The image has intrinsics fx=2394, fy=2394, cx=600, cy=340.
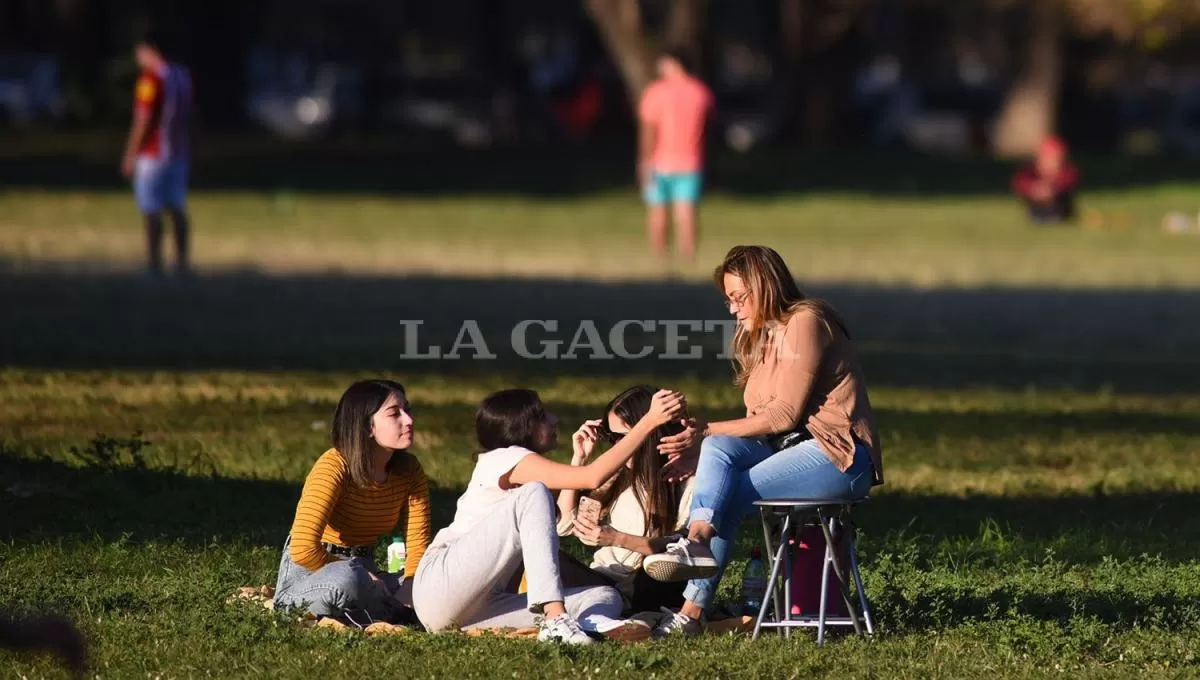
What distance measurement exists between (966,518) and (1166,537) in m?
0.98

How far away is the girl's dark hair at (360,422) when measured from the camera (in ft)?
27.5

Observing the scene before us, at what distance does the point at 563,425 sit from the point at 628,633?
555 centimetres

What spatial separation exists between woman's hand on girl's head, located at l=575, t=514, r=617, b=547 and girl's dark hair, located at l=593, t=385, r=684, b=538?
12.8 inches

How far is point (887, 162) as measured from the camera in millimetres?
44812

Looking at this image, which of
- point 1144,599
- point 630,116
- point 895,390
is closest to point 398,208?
point 630,116

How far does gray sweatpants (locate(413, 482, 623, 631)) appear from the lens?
791cm

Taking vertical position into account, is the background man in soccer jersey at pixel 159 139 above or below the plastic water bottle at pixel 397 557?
above

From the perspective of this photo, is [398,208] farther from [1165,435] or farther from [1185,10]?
[1165,435]

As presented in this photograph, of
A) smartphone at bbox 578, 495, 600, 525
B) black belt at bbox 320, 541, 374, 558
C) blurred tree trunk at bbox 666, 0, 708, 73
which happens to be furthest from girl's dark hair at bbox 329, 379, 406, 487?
blurred tree trunk at bbox 666, 0, 708, 73

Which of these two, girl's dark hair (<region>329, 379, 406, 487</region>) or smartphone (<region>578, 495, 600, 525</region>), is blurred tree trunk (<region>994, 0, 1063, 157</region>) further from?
girl's dark hair (<region>329, 379, 406, 487</region>)

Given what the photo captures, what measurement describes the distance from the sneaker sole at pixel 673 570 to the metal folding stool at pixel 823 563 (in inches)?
13.6

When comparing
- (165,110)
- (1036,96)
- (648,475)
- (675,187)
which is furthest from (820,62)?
(648,475)

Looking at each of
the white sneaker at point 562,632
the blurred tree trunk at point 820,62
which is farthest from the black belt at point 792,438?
the blurred tree trunk at point 820,62

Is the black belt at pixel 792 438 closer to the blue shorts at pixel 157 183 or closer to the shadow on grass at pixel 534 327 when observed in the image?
the shadow on grass at pixel 534 327
